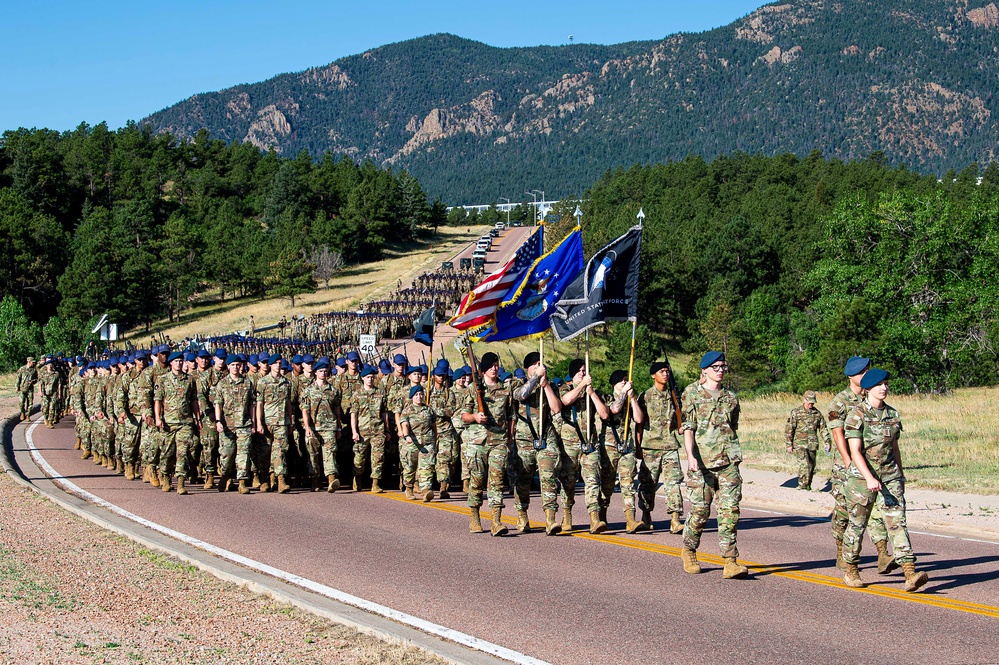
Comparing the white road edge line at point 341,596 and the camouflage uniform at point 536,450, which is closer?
the white road edge line at point 341,596

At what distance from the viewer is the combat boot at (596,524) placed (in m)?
11.5

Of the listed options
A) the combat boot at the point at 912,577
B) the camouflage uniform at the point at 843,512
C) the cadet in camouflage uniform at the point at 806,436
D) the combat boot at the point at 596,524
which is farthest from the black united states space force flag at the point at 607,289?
the cadet in camouflage uniform at the point at 806,436

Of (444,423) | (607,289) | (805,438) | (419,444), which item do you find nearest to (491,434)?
(607,289)

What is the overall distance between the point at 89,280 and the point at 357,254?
38479mm

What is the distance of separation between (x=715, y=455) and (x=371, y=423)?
7.18 metres

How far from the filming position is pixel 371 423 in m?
15.2

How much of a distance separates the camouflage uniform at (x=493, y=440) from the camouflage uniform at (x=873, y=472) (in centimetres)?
383

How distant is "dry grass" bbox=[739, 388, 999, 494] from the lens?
15914 millimetres

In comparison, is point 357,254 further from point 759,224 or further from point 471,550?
point 471,550

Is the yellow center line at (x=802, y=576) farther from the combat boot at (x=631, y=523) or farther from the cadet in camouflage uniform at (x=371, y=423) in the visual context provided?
the cadet in camouflage uniform at (x=371, y=423)

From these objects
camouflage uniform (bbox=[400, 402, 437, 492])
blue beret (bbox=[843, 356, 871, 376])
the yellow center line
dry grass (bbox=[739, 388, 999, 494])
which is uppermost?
blue beret (bbox=[843, 356, 871, 376])

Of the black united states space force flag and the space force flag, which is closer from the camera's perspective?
the black united states space force flag

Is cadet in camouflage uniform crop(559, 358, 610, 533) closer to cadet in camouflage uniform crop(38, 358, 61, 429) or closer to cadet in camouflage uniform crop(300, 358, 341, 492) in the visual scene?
cadet in camouflage uniform crop(300, 358, 341, 492)

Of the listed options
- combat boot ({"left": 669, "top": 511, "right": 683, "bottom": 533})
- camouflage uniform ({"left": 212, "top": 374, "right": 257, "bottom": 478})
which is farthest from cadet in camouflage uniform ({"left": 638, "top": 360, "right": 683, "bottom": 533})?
camouflage uniform ({"left": 212, "top": 374, "right": 257, "bottom": 478})
